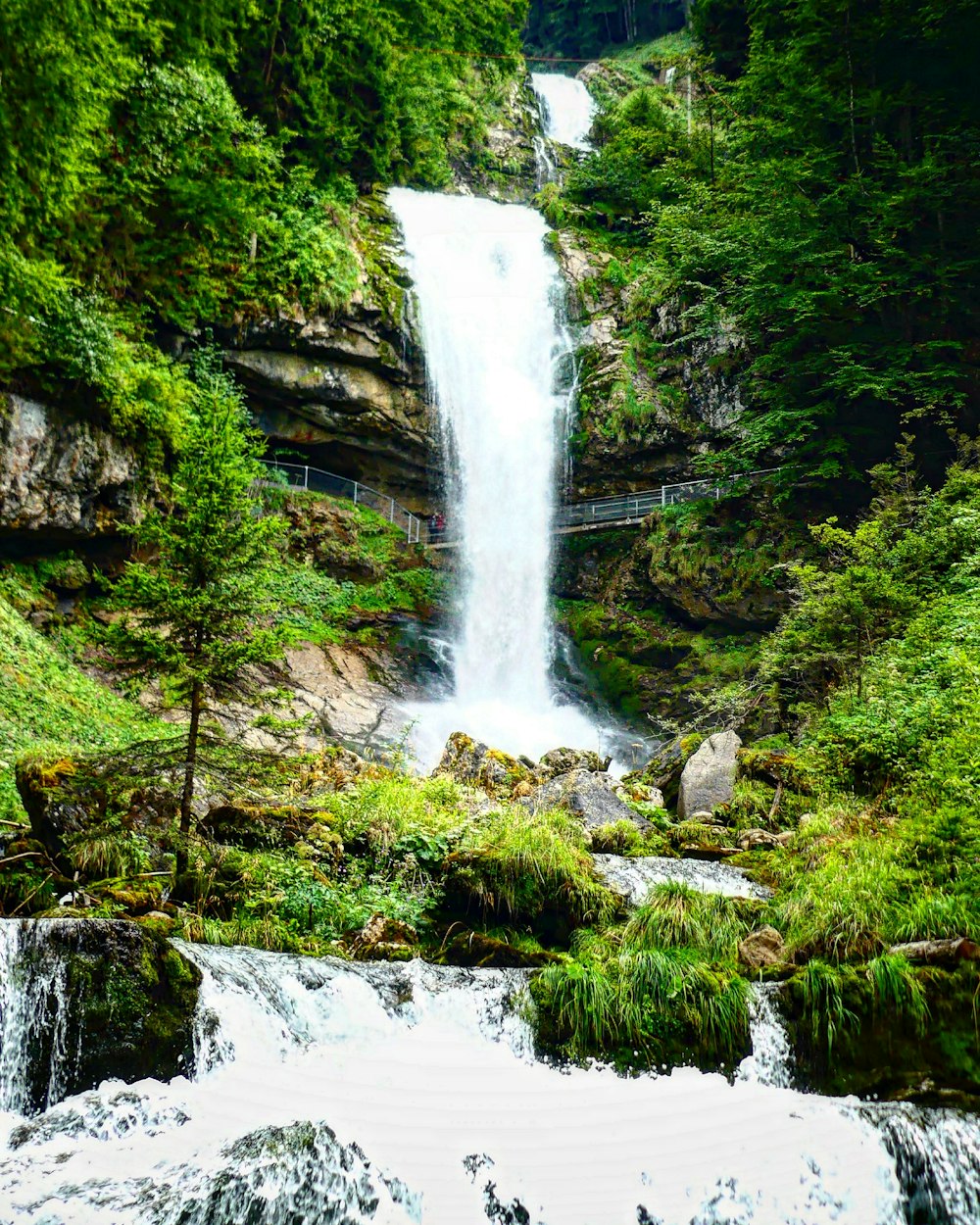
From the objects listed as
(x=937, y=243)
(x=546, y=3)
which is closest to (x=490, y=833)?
(x=937, y=243)

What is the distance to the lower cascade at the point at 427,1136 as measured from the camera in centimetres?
406

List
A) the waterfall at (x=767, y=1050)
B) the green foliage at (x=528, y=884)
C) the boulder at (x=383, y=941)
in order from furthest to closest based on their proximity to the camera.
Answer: the green foliage at (x=528, y=884)
the boulder at (x=383, y=941)
the waterfall at (x=767, y=1050)

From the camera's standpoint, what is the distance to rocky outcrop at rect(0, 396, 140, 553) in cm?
1244

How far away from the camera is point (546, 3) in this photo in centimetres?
4216

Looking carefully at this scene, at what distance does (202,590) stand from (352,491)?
14.8m

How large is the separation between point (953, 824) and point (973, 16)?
17.2 m

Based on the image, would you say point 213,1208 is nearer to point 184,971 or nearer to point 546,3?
point 184,971

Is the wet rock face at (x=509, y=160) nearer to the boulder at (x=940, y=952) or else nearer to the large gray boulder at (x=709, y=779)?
the large gray boulder at (x=709, y=779)

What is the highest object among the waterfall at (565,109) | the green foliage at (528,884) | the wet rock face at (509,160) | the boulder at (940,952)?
the waterfall at (565,109)

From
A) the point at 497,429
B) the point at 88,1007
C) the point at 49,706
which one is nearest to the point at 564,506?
the point at 497,429

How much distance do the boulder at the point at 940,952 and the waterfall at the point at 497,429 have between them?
13166 millimetres

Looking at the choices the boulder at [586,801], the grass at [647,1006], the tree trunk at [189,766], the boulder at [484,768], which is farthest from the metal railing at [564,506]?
the grass at [647,1006]

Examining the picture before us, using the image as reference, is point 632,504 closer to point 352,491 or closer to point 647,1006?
point 352,491

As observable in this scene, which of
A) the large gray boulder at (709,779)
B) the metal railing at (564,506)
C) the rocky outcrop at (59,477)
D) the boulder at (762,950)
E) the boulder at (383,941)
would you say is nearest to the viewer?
the boulder at (762,950)
